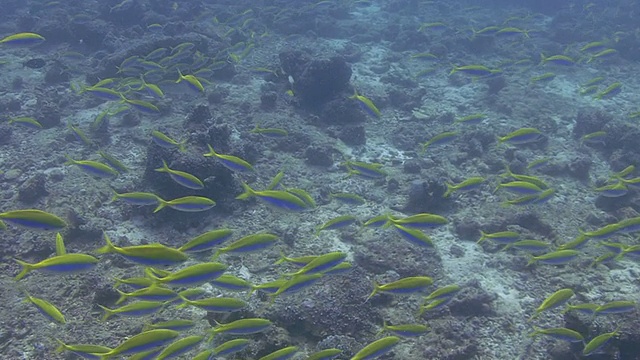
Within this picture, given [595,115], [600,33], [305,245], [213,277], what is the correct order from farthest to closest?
[600,33], [595,115], [305,245], [213,277]

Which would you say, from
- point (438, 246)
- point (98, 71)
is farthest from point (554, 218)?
point (98, 71)

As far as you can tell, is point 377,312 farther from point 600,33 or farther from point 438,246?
point 600,33

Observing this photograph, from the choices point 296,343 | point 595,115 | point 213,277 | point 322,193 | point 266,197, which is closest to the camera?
point 213,277

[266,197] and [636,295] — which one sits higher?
[266,197]

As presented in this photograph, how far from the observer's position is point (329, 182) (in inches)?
340

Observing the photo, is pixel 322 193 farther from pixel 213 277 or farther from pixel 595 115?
pixel 595 115

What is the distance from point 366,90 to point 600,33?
569 inches

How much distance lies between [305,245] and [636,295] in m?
5.16

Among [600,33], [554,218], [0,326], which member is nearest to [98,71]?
[0,326]

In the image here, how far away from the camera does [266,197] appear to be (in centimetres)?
516

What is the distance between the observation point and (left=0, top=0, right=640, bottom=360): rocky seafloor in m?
5.12

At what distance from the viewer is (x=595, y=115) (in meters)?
10.6

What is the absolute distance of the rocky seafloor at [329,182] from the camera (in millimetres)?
5125

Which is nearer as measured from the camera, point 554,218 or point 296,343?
point 296,343
